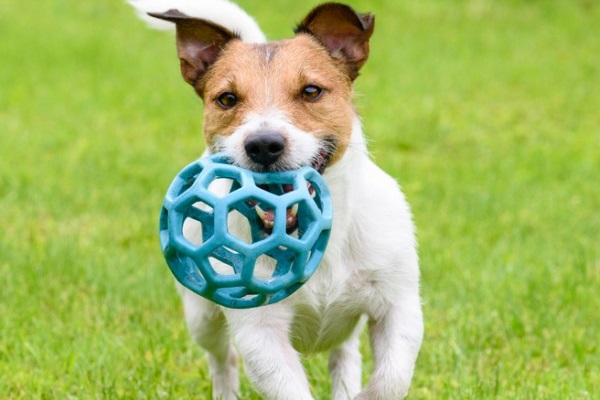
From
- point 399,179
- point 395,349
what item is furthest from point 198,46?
point 399,179

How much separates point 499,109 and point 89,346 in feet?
24.7

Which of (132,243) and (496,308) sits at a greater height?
(496,308)

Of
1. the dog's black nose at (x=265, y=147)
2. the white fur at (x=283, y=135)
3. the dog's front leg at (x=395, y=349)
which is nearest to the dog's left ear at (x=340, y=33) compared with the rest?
the white fur at (x=283, y=135)

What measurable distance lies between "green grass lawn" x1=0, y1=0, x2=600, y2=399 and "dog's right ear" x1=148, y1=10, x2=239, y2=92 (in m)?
0.99

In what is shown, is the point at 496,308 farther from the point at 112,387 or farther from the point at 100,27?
the point at 100,27

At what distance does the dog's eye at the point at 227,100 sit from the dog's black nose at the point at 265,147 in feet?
1.44

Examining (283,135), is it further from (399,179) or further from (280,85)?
(399,179)

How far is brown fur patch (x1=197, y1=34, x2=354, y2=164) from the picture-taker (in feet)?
15.3

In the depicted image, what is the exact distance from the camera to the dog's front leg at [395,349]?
185 inches

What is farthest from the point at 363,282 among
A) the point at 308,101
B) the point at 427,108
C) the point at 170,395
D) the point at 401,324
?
the point at 427,108

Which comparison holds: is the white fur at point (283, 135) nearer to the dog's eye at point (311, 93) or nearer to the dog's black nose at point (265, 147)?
the dog's black nose at point (265, 147)

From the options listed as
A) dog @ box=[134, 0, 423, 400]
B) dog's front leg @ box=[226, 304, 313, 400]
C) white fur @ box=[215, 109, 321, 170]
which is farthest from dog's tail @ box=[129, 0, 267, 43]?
dog's front leg @ box=[226, 304, 313, 400]

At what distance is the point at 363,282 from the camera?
192 inches

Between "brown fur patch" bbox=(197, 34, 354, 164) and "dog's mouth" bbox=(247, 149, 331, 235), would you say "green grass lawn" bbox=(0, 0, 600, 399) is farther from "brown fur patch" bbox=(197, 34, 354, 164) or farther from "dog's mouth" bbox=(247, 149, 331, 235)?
"dog's mouth" bbox=(247, 149, 331, 235)
